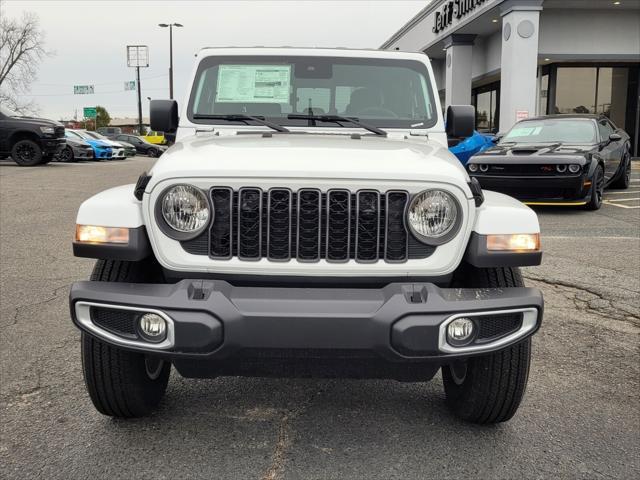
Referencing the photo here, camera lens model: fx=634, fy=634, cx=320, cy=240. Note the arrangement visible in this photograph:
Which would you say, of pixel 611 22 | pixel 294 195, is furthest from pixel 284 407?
pixel 611 22

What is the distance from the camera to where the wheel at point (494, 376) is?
264 cm

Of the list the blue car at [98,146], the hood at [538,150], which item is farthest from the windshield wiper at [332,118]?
the blue car at [98,146]

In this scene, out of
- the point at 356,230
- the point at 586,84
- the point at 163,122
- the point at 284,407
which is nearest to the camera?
the point at 356,230

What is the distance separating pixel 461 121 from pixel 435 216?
1.66 m

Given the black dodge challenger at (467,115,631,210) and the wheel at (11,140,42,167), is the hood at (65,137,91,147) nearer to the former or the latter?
the wheel at (11,140,42,167)

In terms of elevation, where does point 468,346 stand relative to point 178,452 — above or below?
above

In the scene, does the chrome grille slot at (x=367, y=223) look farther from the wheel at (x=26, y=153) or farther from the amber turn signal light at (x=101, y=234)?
the wheel at (x=26, y=153)

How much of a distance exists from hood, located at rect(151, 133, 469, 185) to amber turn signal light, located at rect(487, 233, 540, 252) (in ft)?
0.87

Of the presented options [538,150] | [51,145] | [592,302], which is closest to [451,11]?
[51,145]

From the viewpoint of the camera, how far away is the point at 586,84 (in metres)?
24.2

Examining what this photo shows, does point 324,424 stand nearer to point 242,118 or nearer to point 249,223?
point 249,223

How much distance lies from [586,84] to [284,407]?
80.1 feet

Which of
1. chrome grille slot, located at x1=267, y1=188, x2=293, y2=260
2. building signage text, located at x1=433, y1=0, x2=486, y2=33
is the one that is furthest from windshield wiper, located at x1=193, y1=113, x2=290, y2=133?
building signage text, located at x1=433, y1=0, x2=486, y2=33

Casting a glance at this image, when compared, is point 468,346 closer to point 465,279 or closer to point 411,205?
point 465,279
